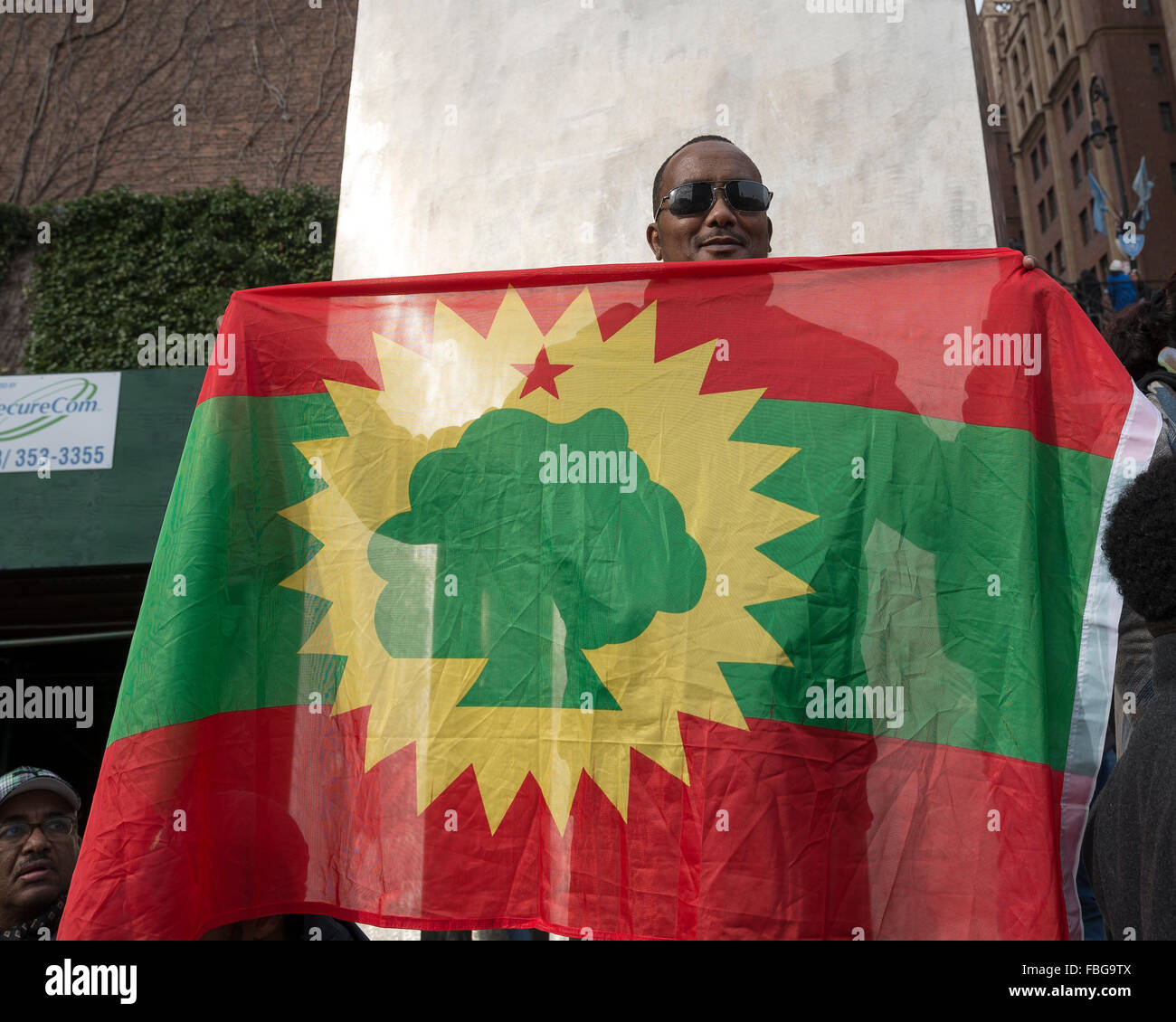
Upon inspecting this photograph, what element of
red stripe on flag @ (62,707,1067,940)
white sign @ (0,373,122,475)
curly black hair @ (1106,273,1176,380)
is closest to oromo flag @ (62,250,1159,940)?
red stripe on flag @ (62,707,1067,940)

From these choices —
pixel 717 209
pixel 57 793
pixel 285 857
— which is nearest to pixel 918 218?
pixel 717 209

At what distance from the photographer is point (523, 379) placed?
2.87 meters

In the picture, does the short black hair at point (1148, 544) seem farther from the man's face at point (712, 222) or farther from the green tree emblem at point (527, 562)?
the man's face at point (712, 222)

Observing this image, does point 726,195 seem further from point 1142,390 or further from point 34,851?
point 34,851

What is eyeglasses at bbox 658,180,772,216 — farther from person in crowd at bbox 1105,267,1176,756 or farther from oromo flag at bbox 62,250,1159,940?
person in crowd at bbox 1105,267,1176,756

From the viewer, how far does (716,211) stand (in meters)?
3.25

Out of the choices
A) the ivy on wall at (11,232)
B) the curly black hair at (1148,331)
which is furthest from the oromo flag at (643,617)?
the ivy on wall at (11,232)

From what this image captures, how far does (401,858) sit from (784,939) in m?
0.88

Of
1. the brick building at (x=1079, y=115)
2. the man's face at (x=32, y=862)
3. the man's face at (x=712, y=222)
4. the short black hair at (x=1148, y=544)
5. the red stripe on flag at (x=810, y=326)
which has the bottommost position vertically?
the man's face at (x=32, y=862)

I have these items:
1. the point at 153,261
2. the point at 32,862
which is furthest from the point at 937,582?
the point at 153,261

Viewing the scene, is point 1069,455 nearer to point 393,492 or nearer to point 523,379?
point 523,379

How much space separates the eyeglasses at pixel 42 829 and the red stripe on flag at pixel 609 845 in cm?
144

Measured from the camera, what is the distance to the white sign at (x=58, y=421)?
312 inches

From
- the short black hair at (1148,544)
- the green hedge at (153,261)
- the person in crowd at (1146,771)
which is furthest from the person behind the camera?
the green hedge at (153,261)
